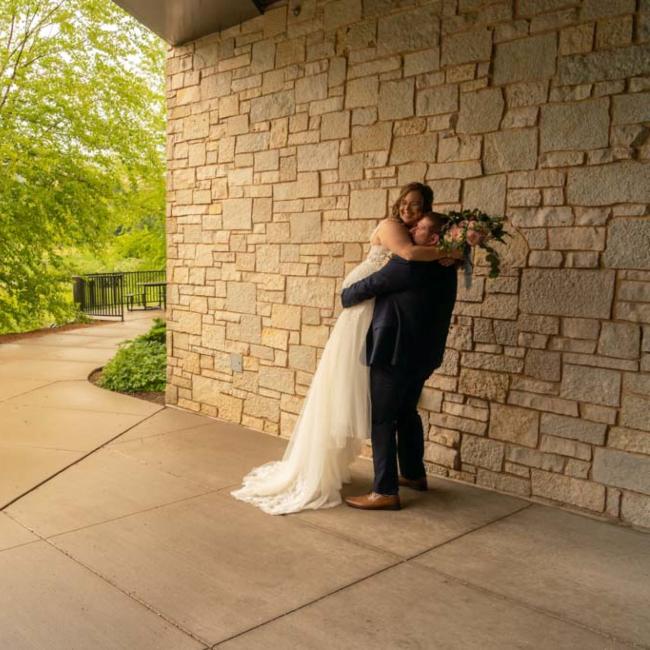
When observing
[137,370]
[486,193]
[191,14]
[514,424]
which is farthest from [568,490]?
[137,370]

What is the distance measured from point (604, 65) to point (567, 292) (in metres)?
1.26

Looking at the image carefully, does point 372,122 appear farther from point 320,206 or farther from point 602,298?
point 602,298

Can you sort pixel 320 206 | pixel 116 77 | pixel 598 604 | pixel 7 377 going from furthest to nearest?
pixel 116 77 < pixel 7 377 < pixel 320 206 < pixel 598 604

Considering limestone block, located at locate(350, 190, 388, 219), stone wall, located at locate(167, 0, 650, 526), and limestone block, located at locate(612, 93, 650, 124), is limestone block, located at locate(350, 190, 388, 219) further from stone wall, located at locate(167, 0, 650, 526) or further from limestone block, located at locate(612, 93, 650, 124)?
limestone block, located at locate(612, 93, 650, 124)

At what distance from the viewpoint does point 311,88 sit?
5.12m

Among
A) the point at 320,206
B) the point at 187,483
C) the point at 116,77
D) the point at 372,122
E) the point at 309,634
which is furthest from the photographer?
the point at 116,77

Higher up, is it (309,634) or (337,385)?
(337,385)

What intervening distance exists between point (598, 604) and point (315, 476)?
1712 mm

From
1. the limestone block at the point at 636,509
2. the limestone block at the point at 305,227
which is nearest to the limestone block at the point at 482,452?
the limestone block at the point at 636,509

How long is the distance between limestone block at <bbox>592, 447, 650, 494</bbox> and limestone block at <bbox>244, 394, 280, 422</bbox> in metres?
2.69

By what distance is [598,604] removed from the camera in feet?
9.37

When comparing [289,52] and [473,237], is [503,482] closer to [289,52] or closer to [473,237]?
[473,237]

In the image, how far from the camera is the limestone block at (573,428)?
3766mm

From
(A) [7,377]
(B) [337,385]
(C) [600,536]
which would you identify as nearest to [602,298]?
(C) [600,536]
